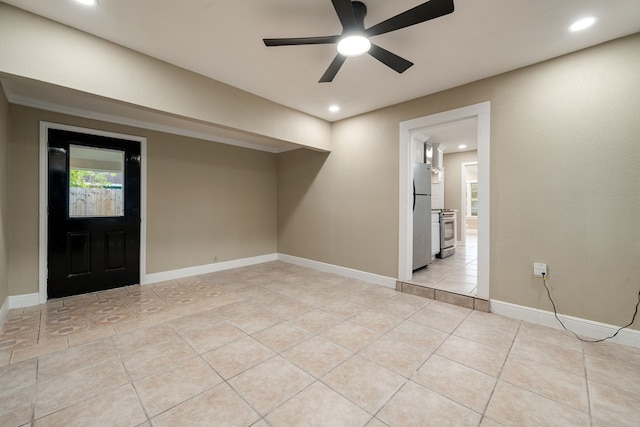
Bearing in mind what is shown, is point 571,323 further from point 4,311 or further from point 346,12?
point 4,311

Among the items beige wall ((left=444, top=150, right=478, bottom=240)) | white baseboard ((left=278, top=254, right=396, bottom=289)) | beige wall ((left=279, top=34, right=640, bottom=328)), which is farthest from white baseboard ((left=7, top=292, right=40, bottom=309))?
beige wall ((left=444, top=150, right=478, bottom=240))

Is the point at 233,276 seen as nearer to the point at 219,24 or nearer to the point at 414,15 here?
the point at 219,24

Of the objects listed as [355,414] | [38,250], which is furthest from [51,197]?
[355,414]

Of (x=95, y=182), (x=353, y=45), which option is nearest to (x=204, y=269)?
(x=95, y=182)

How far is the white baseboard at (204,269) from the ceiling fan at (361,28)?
12.7 ft

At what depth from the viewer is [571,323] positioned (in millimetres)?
2525

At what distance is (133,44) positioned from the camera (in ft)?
8.09

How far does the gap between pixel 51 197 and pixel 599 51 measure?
6.28 metres

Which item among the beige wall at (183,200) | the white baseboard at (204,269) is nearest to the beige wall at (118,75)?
the beige wall at (183,200)

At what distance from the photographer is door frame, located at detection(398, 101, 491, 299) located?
3008 mm

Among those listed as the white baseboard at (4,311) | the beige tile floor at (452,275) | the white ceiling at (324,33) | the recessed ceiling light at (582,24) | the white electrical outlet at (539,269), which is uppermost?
the white ceiling at (324,33)

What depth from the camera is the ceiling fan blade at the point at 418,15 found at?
156cm

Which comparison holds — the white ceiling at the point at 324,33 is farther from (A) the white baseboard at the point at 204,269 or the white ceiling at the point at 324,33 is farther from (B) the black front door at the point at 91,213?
(A) the white baseboard at the point at 204,269

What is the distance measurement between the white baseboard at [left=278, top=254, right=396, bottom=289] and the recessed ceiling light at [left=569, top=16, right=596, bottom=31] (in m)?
3.22
